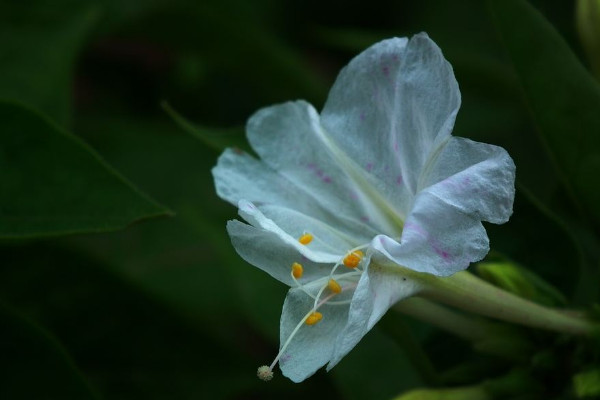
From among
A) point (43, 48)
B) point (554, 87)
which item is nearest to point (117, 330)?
point (43, 48)

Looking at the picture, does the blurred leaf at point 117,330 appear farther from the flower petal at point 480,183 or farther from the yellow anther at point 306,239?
the flower petal at point 480,183

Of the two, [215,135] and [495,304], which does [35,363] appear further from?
[495,304]

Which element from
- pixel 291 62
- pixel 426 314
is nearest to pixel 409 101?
pixel 426 314

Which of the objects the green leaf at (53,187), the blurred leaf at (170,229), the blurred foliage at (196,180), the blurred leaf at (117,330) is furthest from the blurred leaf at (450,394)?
the blurred leaf at (170,229)

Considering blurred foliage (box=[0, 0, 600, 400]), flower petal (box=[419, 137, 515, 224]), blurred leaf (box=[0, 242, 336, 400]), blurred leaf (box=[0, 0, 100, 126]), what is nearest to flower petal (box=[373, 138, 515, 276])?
flower petal (box=[419, 137, 515, 224])

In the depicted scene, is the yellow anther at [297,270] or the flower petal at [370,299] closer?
the flower petal at [370,299]

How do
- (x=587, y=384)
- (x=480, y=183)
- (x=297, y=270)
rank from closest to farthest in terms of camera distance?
1. (x=480, y=183)
2. (x=297, y=270)
3. (x=587, y=384)

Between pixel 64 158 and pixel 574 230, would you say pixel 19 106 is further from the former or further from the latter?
pixel 574 230
